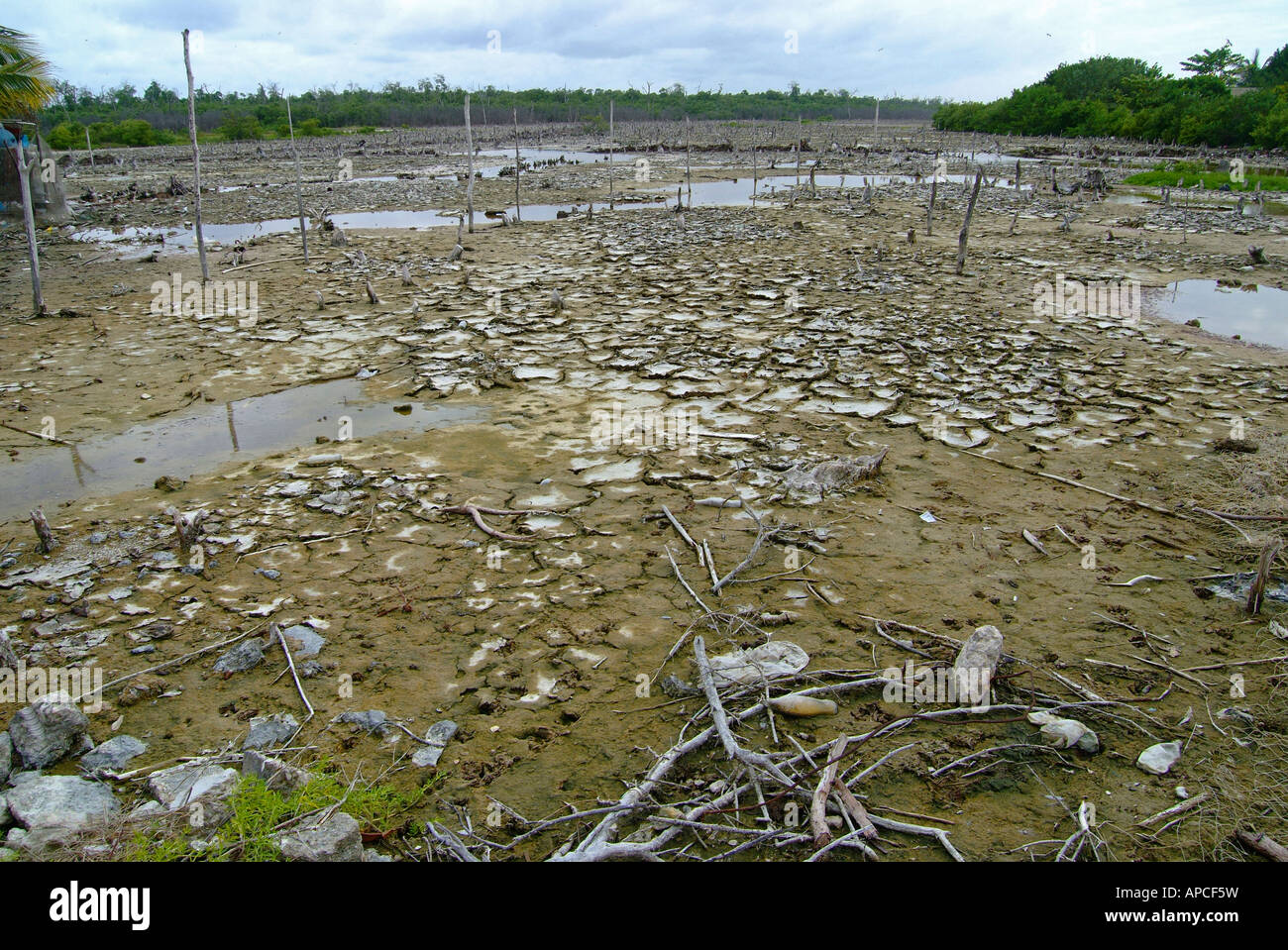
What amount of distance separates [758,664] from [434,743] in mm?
1425

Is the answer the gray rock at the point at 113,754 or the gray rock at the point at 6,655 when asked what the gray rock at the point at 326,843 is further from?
the gray rock at the point at 6,655

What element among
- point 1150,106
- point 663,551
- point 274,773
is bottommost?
point 274,773

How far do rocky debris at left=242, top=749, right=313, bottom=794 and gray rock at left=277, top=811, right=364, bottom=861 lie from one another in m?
0.24

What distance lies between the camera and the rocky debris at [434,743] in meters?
2.87

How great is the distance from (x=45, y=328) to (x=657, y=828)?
9827 millimetres

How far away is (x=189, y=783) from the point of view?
2.65 m

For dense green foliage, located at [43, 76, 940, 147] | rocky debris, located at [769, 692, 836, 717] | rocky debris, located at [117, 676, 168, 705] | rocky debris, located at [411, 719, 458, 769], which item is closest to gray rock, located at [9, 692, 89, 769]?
rocky debris, located at [117, 676, 168, 705]

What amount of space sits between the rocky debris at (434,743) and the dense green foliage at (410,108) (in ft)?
166

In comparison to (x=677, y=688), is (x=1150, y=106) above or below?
above

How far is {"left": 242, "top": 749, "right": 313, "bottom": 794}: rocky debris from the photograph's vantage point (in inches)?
102

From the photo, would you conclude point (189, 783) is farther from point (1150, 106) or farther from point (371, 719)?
point (1150, 106)

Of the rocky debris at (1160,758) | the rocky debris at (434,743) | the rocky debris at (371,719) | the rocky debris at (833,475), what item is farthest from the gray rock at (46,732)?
the rocky debris at (1160,758)

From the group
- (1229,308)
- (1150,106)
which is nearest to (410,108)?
(1150,106)

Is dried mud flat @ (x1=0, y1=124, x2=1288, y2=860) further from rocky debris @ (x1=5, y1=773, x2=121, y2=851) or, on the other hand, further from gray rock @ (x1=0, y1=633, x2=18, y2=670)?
rocky debris @ (x1=5, y1=773, x2=121, y2=851)
